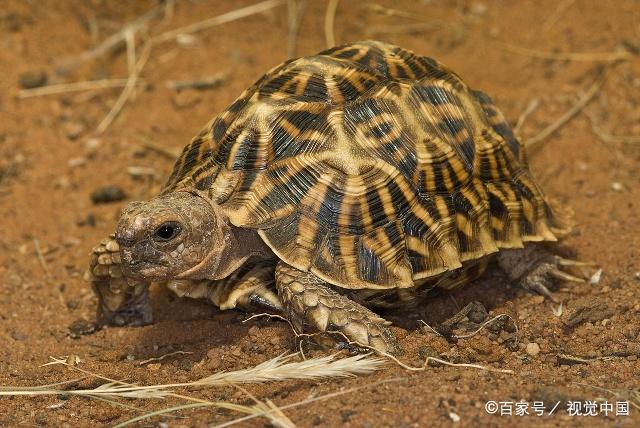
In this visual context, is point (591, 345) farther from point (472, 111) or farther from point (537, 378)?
point (472, 111)

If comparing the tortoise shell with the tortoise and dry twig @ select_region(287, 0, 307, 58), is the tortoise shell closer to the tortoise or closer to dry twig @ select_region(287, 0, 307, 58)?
the tortoise

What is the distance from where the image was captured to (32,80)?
7.27m

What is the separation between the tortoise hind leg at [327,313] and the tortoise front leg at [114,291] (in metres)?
1.05

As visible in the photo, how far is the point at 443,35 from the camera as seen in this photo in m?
7.71

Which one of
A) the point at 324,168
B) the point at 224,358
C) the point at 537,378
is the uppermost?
the point at 324,168

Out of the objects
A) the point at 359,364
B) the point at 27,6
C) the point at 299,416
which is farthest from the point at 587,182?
the point at 27,6

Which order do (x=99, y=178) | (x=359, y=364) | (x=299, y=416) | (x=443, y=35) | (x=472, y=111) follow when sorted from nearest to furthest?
1. (x=299, y=416)
2. (x=359, y=364)
3. (x=472, y=111)
4. (x=99, y=178)
5. (x=443, y=35)

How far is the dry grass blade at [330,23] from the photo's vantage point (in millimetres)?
7453

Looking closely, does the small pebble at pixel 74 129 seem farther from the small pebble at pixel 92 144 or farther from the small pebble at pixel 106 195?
the small pebble at pixel 106 195

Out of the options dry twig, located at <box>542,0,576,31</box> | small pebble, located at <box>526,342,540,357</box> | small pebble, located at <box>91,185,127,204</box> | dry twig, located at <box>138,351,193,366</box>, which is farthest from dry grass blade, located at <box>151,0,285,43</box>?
small pebble, located at <box>526,342,540,357</box>

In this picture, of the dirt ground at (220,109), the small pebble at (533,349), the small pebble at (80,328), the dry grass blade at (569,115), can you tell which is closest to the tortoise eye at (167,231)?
the dirt ground at (220,109)

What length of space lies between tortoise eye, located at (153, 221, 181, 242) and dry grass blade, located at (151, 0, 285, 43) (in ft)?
14.1

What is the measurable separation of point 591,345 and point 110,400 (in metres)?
2.66

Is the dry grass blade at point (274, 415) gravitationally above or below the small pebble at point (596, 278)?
above
